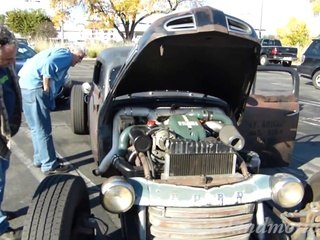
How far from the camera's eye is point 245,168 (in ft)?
10.6

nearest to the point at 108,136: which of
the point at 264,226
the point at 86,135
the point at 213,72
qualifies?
the point at 213,72

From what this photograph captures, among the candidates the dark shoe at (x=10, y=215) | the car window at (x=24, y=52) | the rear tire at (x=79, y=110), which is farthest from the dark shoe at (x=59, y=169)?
the car window at (x=24, y=52)

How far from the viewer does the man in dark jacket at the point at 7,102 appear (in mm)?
3258

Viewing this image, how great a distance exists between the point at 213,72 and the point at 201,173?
1.17 m

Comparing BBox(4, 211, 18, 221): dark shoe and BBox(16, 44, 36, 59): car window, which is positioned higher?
BBox(16, 44, 36, 59): car window

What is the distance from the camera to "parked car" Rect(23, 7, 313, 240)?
2.84 m

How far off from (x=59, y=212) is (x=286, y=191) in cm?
155

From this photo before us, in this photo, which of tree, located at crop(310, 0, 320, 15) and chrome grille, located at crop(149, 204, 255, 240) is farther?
tree, located at crop(310, 0, 320, 15)

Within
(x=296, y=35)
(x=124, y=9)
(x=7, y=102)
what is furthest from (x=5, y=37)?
(x=296, y=35)

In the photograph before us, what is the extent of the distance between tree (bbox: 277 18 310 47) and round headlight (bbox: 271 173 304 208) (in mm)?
38475

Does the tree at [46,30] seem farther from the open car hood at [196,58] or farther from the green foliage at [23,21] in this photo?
the open car hood at [196,58]

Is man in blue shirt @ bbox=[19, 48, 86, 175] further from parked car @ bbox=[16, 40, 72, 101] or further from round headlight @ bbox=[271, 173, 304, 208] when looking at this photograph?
parked car @ bbox=[16, 40, 72, 101]

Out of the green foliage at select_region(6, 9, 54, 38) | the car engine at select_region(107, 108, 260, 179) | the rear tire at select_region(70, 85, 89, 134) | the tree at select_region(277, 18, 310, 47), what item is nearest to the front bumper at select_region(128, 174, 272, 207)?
the car engine at select_region(107, 108, 260, 179)

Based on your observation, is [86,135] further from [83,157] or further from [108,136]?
[108,136]
